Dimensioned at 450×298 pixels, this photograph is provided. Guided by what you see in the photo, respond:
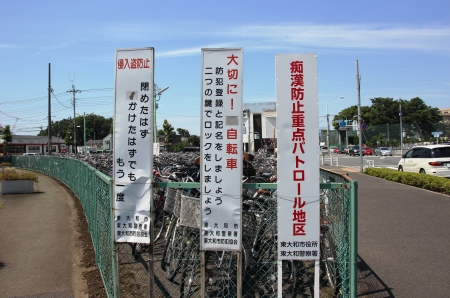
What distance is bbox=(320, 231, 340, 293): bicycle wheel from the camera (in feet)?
13.4

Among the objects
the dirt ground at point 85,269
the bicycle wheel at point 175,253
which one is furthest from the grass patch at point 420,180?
the bicycle wheel at point 175,253

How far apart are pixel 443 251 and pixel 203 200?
4562 millimetres

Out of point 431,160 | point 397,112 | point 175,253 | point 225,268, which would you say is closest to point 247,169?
point 175,253

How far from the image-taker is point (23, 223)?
906 centimetres

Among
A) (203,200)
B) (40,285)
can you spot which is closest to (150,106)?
(203,200)

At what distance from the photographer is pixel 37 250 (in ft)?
22.3

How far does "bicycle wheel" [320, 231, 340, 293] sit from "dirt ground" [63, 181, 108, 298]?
2453 mm

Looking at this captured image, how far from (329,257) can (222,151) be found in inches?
59.4

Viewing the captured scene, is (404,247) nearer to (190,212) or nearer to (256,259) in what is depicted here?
(256,259)

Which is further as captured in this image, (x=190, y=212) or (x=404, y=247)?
(x=404, y=247)

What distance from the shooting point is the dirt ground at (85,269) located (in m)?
4.97

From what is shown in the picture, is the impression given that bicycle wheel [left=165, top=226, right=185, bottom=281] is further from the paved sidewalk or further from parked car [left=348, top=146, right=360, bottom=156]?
parked car [left=348, top=146, right=360, bottom=156]

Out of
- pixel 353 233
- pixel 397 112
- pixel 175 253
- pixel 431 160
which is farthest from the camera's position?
pixel 397 112

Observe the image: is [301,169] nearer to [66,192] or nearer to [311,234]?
[311,234]
